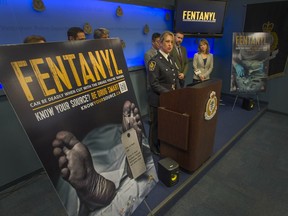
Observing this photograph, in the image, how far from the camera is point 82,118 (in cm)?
90

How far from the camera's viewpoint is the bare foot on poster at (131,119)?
110 centimetres

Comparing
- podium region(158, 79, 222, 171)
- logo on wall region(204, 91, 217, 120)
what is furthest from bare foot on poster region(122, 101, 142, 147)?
logo on wall region(204, 91, 217, 120)

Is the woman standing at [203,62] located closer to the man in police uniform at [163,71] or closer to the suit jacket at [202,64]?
the suit jacket at [202,64]

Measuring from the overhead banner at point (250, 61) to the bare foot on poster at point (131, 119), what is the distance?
3.00 meters

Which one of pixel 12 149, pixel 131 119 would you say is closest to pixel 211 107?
pixel 131 119

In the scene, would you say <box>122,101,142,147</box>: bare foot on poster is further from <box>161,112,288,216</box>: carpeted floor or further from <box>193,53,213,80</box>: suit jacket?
<box>193,53,213,80</box>: suit jacket

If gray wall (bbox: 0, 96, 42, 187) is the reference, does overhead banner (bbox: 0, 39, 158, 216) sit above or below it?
above

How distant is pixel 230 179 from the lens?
2.18 meters

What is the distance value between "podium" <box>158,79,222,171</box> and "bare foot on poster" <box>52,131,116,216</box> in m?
1.14

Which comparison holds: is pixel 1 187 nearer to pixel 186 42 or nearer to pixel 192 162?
pixel 192 162

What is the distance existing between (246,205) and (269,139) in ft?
4.98

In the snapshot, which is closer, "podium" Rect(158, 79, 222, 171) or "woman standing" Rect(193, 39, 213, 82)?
"podium" Rect(158, 79, 222, 171)

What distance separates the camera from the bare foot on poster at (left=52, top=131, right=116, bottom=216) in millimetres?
794

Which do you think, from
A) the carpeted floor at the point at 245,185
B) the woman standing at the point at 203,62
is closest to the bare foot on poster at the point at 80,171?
the carpeted floor at the point at 245,185
